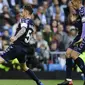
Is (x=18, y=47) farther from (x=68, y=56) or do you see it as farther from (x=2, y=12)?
(x=2, y=12)

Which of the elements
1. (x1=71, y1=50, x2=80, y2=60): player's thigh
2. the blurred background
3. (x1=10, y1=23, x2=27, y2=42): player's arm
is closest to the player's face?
(x1=71, y1=50, x2=80, y2=60): player's thigh

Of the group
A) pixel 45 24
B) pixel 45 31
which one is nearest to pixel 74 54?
pixel 45 31

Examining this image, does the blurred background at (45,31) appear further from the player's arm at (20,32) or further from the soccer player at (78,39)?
the player's arm at (20,32)

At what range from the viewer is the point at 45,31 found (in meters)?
15.0

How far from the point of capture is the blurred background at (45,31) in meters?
13.6

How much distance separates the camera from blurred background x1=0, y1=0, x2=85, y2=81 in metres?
13.6

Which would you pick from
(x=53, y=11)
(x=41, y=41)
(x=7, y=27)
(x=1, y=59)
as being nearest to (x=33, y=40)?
(x=41, y=41)

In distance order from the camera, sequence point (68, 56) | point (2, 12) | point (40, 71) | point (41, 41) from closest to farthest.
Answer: point (68, 56), point (40, 71), point (41, 41), point (2, 12)

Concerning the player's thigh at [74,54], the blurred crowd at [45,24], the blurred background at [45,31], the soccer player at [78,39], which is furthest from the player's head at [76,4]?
the blurred crowd at [45,24]

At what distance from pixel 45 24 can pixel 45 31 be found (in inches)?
26.0

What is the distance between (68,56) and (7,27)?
19.7 feet

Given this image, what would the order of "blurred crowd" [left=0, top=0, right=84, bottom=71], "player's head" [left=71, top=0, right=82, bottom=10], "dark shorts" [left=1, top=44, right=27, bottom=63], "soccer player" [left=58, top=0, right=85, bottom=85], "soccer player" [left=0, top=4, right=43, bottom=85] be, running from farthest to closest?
"blurred crowd" [left=0, top=0, right=84, bottom=71] → "dark shorts" [left=1, top=44, right=27, bottom=63] → "soccer player" [left=0, top=4, right=43, bottom=85] → "player's head" [left=71, top=0, right=82, bottom=10] → "soccer player" [left=58, top=0, right=85, bottom=85]

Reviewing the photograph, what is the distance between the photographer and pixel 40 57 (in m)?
13.7

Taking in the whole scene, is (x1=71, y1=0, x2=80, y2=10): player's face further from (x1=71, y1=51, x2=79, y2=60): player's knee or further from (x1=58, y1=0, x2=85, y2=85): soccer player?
(x1=71, y1=51, x2=79, y2=60): player's knee
